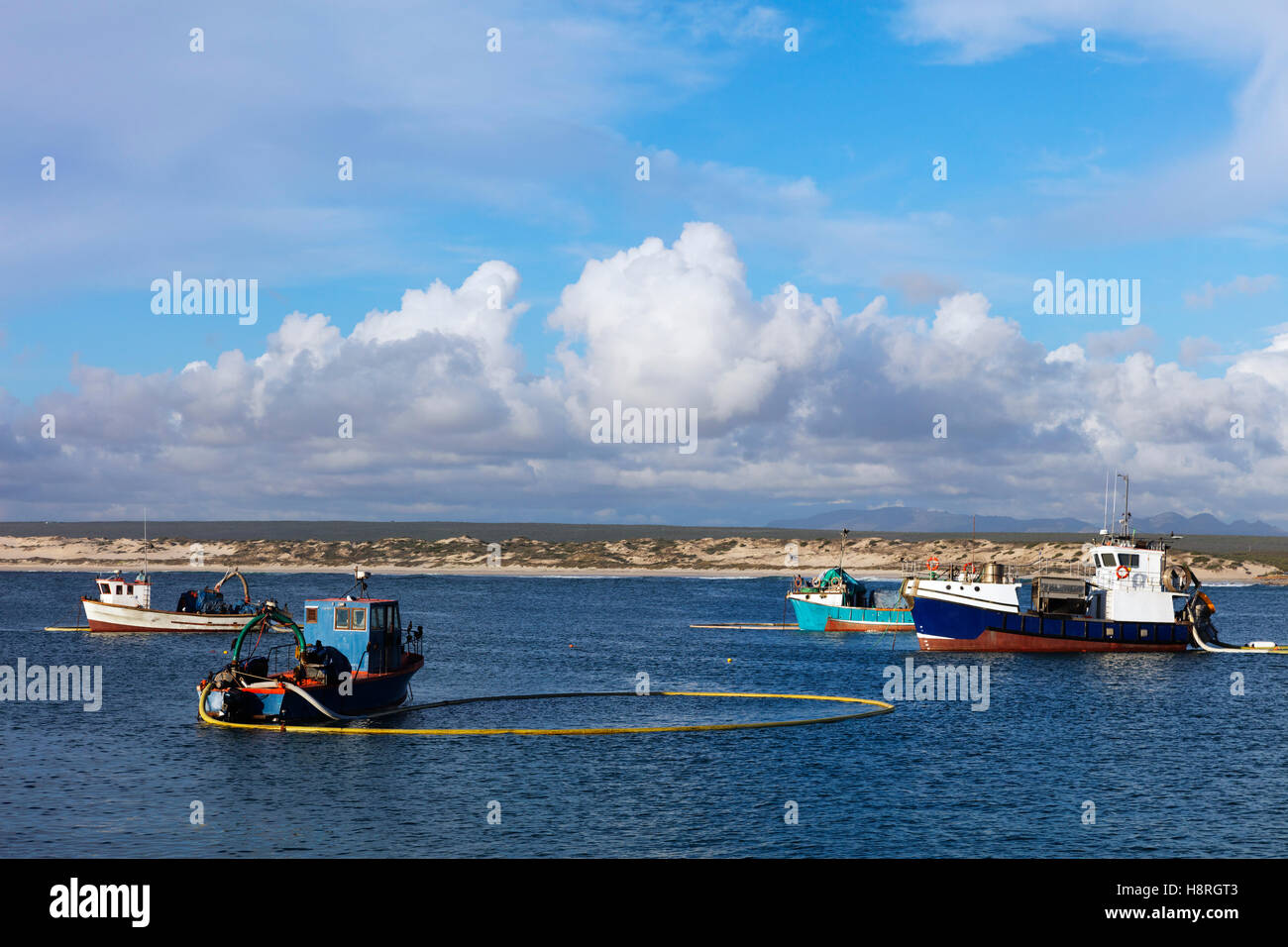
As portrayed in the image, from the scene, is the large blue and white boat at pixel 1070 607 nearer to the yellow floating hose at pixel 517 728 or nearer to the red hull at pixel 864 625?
the red hull at pixel 864 625

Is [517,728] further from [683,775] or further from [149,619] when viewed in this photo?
[149,619]

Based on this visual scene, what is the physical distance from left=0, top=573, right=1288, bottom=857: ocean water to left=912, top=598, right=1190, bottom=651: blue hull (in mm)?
6860

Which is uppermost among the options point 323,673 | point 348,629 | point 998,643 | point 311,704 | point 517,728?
point 348,629

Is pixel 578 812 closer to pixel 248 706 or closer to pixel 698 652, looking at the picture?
pixel 248 706

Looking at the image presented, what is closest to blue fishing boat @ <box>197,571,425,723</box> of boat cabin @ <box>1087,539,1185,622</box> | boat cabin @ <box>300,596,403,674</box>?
boat cabin @ <box>300,596,403,674</box>

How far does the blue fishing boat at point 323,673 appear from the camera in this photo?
48.8 metres

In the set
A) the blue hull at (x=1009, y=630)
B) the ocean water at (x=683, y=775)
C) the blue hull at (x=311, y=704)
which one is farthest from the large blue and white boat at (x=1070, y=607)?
the blue hull at (x=311, y=704)

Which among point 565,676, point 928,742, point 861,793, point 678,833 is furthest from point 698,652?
point 678,833

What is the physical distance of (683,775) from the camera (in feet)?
135

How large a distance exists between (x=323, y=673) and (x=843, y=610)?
228 feet

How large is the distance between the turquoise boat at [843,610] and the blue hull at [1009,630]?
23.9 m

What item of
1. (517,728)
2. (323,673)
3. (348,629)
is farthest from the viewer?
(348,629)

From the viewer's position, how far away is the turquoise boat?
110m

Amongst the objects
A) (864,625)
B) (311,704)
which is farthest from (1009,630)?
(311,704)
